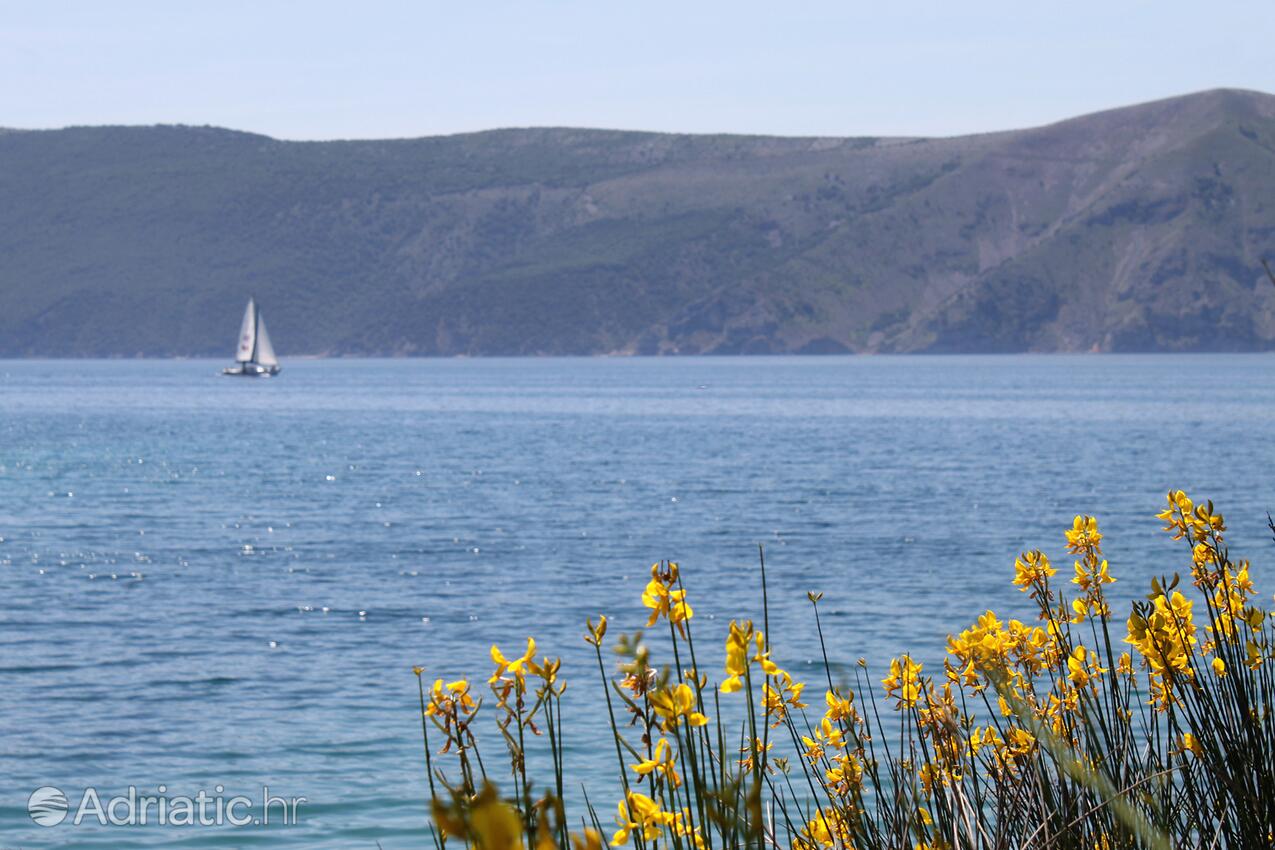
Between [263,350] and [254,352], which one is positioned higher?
[263,350]

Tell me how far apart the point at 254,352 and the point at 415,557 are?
389 ft

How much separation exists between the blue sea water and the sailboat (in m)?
62.2

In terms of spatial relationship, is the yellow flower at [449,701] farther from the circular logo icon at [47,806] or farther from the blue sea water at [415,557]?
the circular logo icon at [47,806]

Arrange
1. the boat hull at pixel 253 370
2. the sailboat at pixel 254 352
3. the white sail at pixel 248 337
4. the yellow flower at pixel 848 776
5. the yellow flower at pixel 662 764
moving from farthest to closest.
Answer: the boat hull at pixel 253 370 < the sailboat at pixel 254 352 < the white sail at pixel 248 337 < the yellow flower at pixel 848 776 < the yellow flower at pixel 662 764

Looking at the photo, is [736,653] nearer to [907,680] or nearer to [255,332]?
[907,680]

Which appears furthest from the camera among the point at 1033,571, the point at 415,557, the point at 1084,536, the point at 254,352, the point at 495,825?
the point at 254,352

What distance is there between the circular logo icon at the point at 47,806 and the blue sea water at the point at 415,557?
Answer: 0.40 ft

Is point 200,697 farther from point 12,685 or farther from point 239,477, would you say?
point 239,477

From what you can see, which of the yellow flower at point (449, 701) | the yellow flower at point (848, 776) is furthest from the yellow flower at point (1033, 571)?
the yellow flower at point (449, 701)

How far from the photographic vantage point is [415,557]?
2700 cm

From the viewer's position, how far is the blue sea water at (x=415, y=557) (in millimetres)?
12898

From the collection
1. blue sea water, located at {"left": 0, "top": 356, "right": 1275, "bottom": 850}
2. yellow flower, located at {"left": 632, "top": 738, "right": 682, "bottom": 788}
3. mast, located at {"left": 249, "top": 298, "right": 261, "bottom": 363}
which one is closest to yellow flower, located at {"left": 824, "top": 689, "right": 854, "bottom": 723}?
yellow flower, located at {"left": 632, "top": 738, "right": 682, "bottom": 788}

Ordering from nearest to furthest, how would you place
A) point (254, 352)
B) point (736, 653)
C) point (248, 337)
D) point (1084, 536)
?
point (736, 653)
point (1084, 536)
point (248, 337)
point (254, 352)

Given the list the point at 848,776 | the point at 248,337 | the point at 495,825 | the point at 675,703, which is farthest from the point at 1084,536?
the point at 248,337
